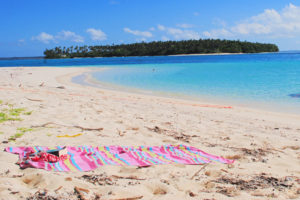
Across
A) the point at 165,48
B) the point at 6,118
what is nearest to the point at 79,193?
the point at 6,118

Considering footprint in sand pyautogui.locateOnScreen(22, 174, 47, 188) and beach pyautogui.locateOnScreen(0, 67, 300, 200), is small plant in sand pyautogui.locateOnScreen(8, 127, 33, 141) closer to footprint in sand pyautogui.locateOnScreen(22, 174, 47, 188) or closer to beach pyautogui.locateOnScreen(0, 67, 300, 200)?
beach pyautogui.locateOnScreen(0, 67, 300, 200)

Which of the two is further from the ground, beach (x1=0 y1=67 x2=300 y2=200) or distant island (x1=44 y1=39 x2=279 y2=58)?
distant island (x1=44 y1=39 x2=279 y2=58)

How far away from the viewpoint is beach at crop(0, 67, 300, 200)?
2762mm

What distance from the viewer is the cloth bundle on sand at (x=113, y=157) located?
11.0ft

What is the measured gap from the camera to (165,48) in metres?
128

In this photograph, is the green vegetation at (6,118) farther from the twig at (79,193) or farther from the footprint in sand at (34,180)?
the twig at (79,193)

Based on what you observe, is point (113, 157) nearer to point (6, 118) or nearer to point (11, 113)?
point (6, 118)

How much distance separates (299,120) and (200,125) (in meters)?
3.25

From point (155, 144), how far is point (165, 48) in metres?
127

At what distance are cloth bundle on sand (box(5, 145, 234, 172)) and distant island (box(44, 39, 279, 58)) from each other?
122261 mm

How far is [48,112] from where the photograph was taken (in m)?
6.12

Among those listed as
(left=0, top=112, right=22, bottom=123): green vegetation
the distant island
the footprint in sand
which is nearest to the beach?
the footprint in sand

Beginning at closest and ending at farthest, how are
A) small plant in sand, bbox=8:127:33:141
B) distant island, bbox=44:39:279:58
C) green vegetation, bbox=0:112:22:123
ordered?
small plant in sand, bbox=8:127:33:141, green vegetation, bbox=0:112:22:123, distant island, bbox=44:39:279:58

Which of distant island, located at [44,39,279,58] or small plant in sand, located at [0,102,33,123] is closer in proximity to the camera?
small plant in sand, located at [0,102,33,123]
